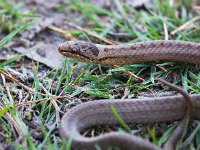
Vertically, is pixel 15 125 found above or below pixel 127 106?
below

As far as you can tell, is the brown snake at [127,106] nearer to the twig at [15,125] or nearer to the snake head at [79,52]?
the snake head at [79,52]

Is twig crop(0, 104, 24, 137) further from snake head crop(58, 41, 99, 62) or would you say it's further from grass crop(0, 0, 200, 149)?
snake head crop(58, 41, 99, 62)

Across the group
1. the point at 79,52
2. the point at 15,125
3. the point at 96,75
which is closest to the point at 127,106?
the point at 96,75

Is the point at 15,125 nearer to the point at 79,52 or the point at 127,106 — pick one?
the point at 127,106

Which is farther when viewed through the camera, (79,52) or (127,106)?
(79,52)

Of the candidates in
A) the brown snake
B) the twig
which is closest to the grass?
the twig

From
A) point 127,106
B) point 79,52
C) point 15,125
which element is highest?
point 79,52

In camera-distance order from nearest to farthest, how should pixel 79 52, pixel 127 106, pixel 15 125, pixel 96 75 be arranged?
pixel 15 125 → pixel 127 106 → pixel 96 75 → pixel 79 52
